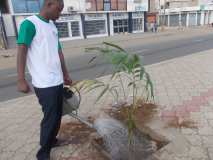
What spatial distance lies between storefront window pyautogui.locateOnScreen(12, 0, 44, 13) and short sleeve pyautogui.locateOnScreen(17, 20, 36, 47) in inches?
987

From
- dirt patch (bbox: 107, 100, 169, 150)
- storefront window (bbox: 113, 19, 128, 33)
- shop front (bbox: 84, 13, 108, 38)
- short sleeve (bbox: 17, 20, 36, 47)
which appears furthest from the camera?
storefront window (bbox: 113, 19, 128, 33)

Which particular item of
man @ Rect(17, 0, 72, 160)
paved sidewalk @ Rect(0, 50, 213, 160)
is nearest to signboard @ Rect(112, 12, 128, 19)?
paved sidewalk @ Rect(0, 50, 213, 160)

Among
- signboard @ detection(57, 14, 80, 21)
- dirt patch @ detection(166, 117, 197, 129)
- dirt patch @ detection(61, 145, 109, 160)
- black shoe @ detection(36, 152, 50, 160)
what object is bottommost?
dirt patch @ detection(166, 117, 197, 129)

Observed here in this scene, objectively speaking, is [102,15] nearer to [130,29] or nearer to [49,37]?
[130,29]

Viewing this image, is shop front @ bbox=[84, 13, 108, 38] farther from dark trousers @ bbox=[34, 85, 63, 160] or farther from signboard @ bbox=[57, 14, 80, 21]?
dark trousers @ bbox=[34, 85, 63, 160]

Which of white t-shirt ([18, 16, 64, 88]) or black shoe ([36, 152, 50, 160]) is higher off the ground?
white t-shirt ([18, 16, 64, 88])

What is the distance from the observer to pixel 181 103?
179 inches

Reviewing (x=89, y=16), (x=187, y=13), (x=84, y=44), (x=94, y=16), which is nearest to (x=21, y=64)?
(x=84, y=44)

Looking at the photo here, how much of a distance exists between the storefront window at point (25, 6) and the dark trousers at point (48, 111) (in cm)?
2504

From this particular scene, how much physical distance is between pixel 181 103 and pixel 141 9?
112 feet

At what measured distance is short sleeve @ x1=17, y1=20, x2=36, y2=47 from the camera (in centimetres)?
230

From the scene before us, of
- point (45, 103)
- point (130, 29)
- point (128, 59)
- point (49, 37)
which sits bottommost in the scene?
point (130, 29)

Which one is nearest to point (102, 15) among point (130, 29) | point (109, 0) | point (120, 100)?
point (109, 0)

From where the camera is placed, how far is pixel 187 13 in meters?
53.6
